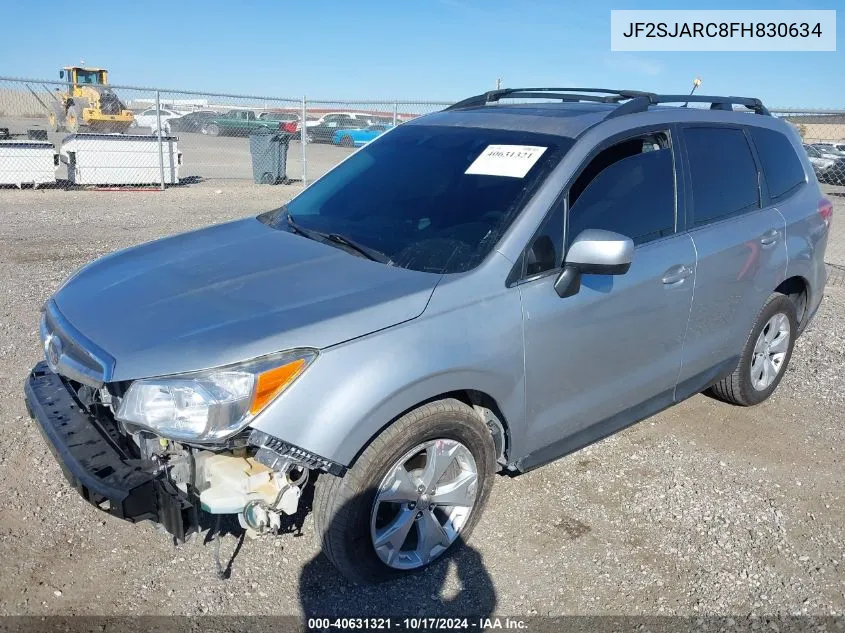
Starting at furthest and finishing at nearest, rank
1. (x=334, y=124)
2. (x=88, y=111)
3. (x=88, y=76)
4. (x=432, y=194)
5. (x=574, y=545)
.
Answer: (x=334, y=124), (x=88, y=76), (x=88, y=111), (x=432, y=194), (x=574, y=545)

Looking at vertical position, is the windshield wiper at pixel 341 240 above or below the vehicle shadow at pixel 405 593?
above

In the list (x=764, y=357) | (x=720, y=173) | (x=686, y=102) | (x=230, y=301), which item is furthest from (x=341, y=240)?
(x=764, y=357)

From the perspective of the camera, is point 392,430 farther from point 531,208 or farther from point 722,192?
point 722,192

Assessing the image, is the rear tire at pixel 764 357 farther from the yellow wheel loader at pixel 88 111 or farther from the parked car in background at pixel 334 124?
the parked car in background at pixel 334 124

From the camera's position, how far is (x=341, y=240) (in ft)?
10.7

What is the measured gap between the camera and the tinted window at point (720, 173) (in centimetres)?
379

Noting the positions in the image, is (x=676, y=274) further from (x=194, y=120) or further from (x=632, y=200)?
(x=194, y=120)

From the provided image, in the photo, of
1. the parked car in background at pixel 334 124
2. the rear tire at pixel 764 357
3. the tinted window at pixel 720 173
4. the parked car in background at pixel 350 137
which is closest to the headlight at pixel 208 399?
the tinted window at pixel 720 173

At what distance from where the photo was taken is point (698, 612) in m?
2.87

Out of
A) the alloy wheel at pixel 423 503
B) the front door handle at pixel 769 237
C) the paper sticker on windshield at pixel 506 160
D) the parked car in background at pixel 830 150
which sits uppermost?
the parked car in background at pixel 830 150

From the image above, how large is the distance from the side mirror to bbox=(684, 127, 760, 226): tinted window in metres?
1.06

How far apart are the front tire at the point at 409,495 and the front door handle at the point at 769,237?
2.24 m

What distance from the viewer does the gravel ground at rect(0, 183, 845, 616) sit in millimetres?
2859

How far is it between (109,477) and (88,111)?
1816 cm
